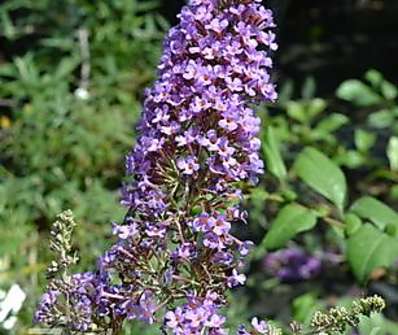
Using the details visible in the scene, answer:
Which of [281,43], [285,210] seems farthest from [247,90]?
[281,43]

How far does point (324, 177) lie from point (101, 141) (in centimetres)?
155

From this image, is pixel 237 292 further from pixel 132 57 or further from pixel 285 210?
pixel 285 210

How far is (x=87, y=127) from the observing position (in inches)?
137

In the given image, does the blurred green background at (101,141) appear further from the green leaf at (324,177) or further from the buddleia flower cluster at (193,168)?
the buddleia flower cluster at (193,168)

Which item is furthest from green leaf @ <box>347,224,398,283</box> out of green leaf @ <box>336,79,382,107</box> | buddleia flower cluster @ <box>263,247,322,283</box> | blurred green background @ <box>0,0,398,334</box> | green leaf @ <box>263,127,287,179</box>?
buddleia flower cluster @ <box>263,247,322,283</box>

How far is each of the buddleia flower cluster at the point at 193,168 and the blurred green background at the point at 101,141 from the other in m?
1.02

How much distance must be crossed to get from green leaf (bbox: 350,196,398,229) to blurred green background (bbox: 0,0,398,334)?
0.32 metres

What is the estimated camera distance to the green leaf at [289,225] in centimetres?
186

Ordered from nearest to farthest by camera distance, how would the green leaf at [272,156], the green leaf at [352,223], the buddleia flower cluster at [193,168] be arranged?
the buddleia flower cluster at [193,168]
the green leaf at [352,223]
the green leaf at [272,156]

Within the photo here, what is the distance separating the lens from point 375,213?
1.93m

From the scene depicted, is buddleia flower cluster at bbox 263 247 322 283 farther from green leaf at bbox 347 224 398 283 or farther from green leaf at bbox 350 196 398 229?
green leaf at bbox 347 224 398 283

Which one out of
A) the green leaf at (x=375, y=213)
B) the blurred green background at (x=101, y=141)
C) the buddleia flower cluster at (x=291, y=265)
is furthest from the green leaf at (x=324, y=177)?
the buddleia flower cluster at (x=291, y=265)

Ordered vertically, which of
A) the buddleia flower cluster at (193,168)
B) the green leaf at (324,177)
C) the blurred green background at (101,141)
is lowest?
the blurred green background at (101,141)

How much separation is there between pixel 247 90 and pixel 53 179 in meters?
2.24
